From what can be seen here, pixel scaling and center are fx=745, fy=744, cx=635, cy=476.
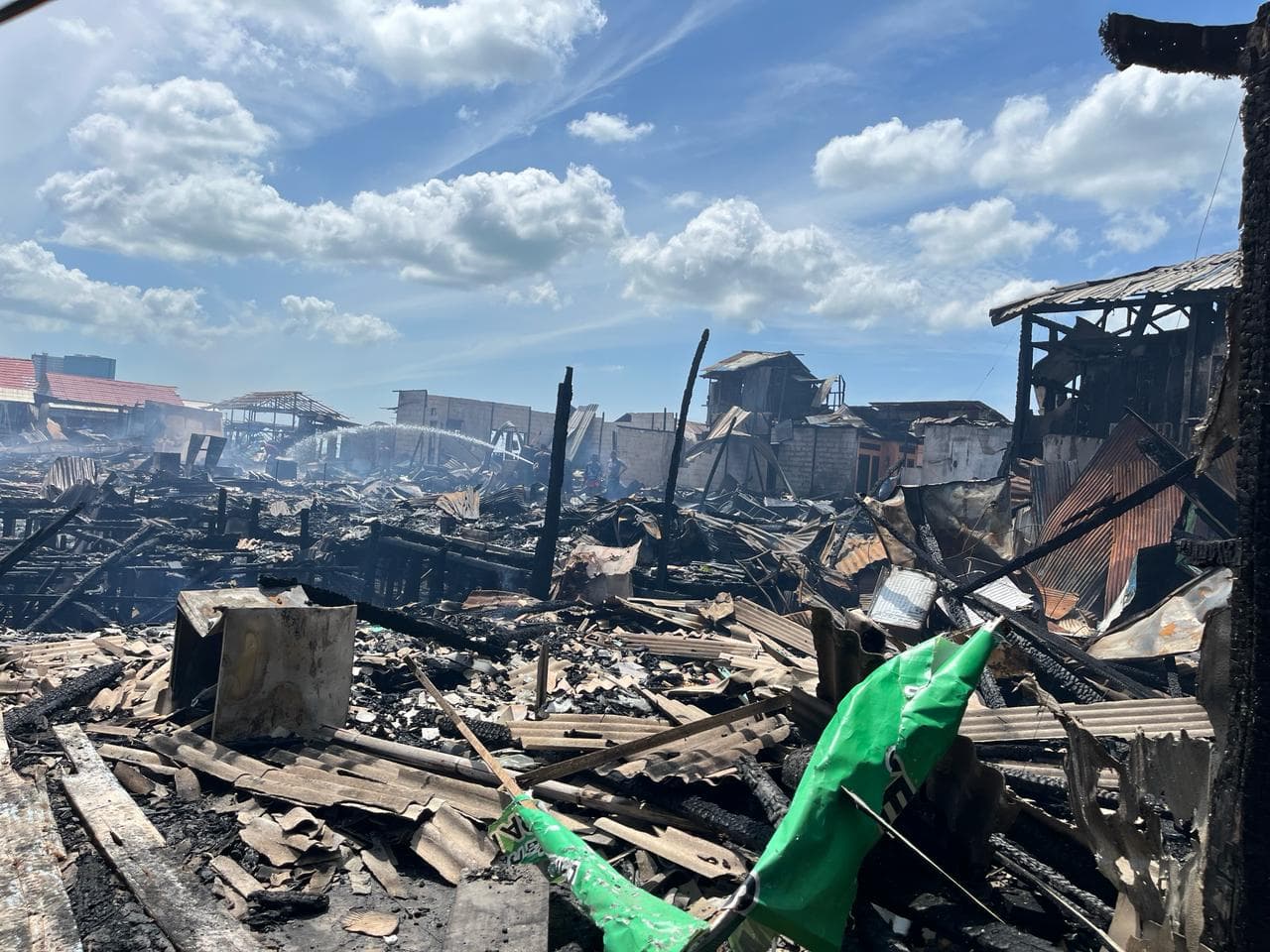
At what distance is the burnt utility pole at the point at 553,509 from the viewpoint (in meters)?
13.0

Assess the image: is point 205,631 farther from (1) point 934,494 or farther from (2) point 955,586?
(1) point 934,494

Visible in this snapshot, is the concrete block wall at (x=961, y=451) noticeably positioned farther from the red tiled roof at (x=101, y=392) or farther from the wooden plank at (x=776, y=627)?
the red tiled roof at (x=101, y=392)

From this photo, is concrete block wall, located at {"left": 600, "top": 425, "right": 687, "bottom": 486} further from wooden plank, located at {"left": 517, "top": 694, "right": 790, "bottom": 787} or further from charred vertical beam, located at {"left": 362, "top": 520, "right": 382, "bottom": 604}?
wooden plank, located at {"left": 517, "top": 694, "right": 790, "bottom": 787}

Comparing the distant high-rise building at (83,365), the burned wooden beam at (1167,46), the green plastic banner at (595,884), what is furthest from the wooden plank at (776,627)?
the distant high-rise building at (83,365)

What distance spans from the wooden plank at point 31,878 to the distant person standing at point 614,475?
30.5 m

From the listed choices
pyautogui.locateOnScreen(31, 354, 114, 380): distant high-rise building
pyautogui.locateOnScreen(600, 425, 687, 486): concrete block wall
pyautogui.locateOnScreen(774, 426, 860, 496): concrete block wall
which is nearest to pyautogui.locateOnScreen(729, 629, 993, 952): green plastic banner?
pyautogui.locateOnScreen(774, 426, 860, 496): concrete block wall

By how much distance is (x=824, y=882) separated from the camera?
2547mm

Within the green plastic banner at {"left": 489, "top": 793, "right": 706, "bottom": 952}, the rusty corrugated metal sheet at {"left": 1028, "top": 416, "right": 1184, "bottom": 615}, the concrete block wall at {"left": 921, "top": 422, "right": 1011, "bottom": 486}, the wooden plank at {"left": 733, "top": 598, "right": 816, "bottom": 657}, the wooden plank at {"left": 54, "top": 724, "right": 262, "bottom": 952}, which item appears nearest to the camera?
the green plastic banner at {"left": 489, "top": 793, "right": 706, "bottom": 952}

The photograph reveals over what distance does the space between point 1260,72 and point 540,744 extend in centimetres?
492

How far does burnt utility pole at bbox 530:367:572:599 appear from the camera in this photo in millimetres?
13031

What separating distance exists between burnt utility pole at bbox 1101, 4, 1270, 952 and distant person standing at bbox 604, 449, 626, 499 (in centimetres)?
3261

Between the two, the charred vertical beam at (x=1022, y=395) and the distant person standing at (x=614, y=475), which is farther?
the distant person standing at (x=614, y=475)

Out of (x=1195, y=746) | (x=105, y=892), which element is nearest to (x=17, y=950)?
(x=105, y=892)

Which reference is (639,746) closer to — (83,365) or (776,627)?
(776,627)
